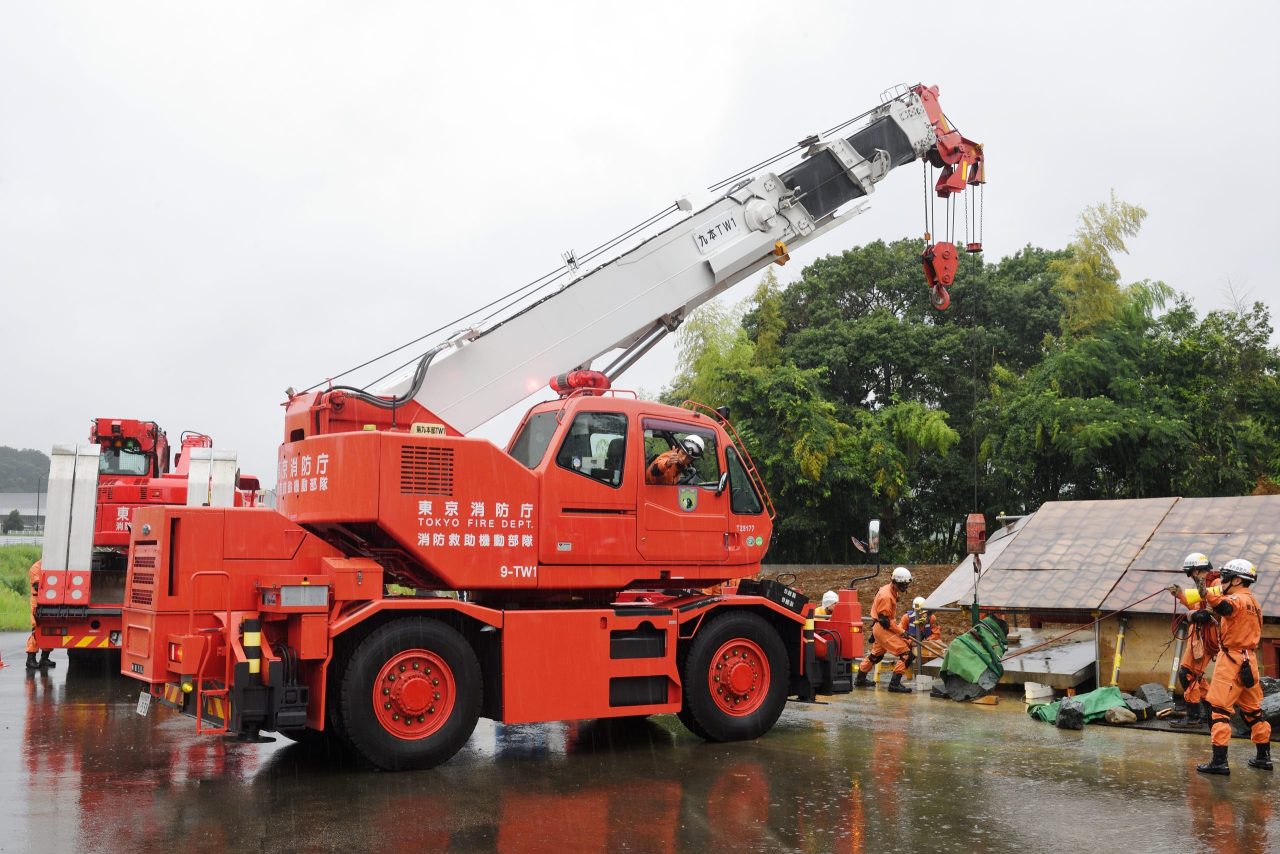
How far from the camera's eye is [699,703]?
10.1m

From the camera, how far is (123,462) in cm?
1627

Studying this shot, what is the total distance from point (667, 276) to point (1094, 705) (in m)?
6.10

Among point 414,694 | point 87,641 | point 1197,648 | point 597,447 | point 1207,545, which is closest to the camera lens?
point 414,694

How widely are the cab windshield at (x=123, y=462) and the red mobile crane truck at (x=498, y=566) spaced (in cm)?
712

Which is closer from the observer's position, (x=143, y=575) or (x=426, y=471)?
(x=426, y=471)

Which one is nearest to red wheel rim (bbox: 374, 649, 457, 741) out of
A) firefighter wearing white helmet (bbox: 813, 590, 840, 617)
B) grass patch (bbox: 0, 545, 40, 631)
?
firefighter wearing white helmet (bbox: 813, 590, 840, 617)

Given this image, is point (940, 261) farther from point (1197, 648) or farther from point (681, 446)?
point (1197, 648)

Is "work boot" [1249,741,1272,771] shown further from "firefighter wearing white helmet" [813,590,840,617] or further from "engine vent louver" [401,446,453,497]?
"engine vent louver" [401,446,453,497]

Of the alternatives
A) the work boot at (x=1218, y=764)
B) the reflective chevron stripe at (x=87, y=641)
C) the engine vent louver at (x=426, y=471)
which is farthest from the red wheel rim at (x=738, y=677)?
the reflective chevron stripe at (x=87, y=641)

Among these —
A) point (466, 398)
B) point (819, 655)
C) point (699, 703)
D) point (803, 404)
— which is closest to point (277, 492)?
point (466, 398)

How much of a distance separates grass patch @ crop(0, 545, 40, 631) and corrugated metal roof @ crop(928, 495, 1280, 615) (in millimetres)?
19673

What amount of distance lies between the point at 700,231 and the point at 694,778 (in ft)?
17.9

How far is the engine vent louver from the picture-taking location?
8.88 m

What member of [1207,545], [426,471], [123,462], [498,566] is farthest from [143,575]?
[1207,545]
